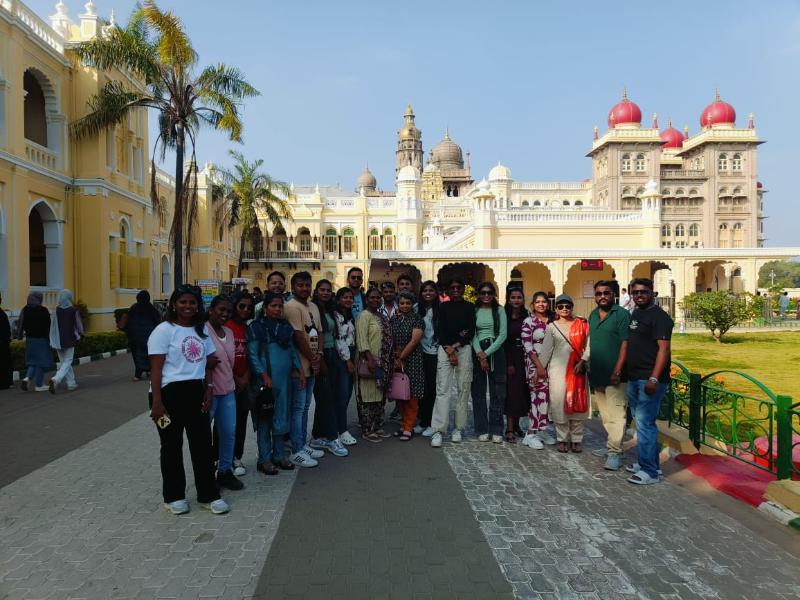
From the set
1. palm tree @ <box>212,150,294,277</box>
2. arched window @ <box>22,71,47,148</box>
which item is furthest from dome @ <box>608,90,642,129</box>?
arched window @ <box>22,71,47,148</box>

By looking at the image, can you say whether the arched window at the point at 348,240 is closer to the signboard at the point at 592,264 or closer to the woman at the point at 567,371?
the signboard at the point at 592,264

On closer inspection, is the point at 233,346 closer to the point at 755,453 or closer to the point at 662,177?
the point at 755,453

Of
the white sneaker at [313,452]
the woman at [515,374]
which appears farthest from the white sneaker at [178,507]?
the woman at [515,374]

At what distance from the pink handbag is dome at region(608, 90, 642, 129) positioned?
49838mm

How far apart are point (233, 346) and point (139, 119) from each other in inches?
694

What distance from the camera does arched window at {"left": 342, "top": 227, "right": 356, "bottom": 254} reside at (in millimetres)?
41531

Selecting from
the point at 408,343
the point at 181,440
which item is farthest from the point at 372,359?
the point at 181,440

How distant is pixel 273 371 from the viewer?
14.7 ft

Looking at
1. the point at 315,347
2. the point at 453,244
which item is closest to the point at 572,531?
the point at 315,347

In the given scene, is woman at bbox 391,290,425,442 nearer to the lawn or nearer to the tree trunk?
the lawn

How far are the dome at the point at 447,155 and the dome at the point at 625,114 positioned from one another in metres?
17.4

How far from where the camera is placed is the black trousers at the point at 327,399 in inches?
203

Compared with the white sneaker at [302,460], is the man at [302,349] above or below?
above

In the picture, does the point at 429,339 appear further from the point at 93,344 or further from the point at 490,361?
the point at 93,344
